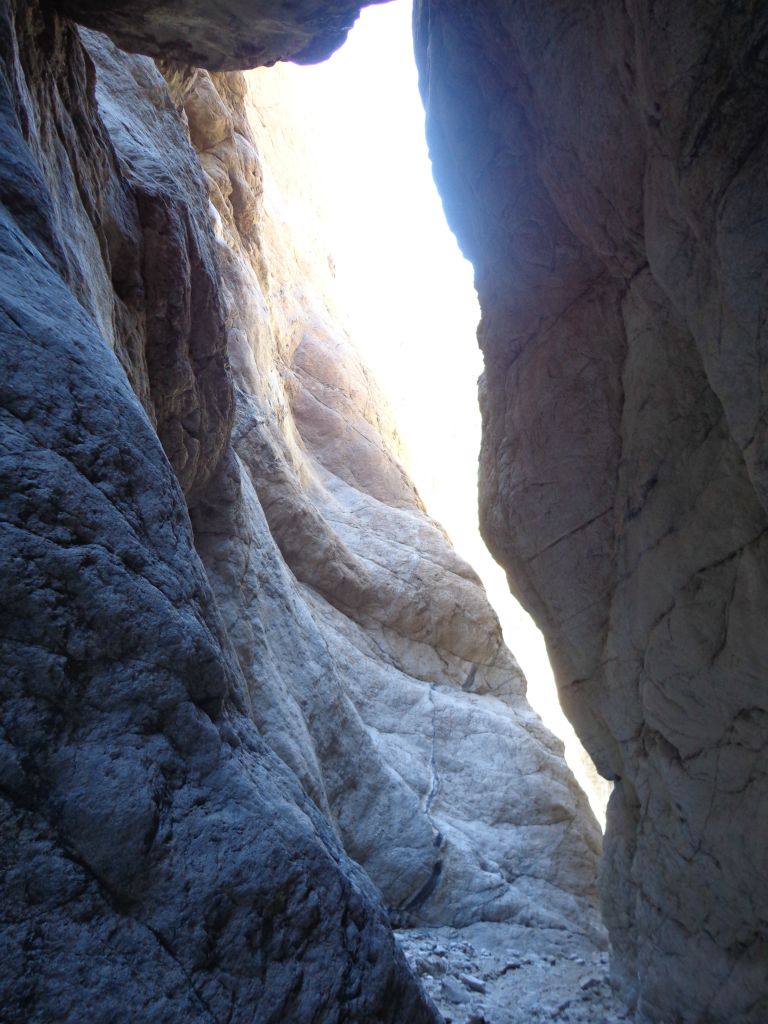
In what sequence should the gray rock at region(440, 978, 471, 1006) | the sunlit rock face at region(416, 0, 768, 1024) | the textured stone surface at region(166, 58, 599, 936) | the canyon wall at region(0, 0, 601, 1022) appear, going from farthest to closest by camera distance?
the textured stone surface at region(166, 58, 599, 936) < the gray rock at region(440, 978, 471, 1006) < the sunlit rock face at region(416, 0, 768, 1024) < the canyon wall at region(0, 0, 601, 1022)

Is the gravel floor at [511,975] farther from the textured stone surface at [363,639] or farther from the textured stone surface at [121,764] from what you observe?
the textured stone surface at [121,764]

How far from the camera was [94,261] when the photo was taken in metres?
4.82

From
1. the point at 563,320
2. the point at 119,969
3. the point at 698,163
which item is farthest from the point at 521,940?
the point at 698,163

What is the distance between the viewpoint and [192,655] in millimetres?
2842

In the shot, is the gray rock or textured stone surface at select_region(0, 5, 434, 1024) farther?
the gray rock

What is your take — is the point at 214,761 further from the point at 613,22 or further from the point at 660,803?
the point at 660,803

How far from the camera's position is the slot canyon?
244cm

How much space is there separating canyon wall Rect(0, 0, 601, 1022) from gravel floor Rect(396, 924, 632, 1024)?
1.12 ft

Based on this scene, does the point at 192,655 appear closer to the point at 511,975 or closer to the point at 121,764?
the point at 121,764

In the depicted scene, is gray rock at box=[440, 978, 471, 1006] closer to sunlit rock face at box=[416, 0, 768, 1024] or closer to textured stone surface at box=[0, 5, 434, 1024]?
sunlit rock face at box=[416, 0, 768, 1024]

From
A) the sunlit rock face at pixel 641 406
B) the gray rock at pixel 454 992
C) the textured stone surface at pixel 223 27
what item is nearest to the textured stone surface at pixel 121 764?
the textured stone surface at pixel 223 27

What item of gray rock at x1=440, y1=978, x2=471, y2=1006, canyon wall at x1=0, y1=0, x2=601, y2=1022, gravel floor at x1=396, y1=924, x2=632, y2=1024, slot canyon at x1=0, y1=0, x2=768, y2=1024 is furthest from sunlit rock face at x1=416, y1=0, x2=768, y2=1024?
canyon wall at x1=0, y1=0, x2=601, y2=1022

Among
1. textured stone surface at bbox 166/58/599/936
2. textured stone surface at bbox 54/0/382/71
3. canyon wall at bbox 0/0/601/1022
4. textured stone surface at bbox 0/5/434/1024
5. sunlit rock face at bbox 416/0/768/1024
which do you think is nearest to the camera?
textured stone surface at bbox 0/5/434/1024

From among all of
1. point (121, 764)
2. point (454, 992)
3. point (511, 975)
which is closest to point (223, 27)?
point (121, 764)
